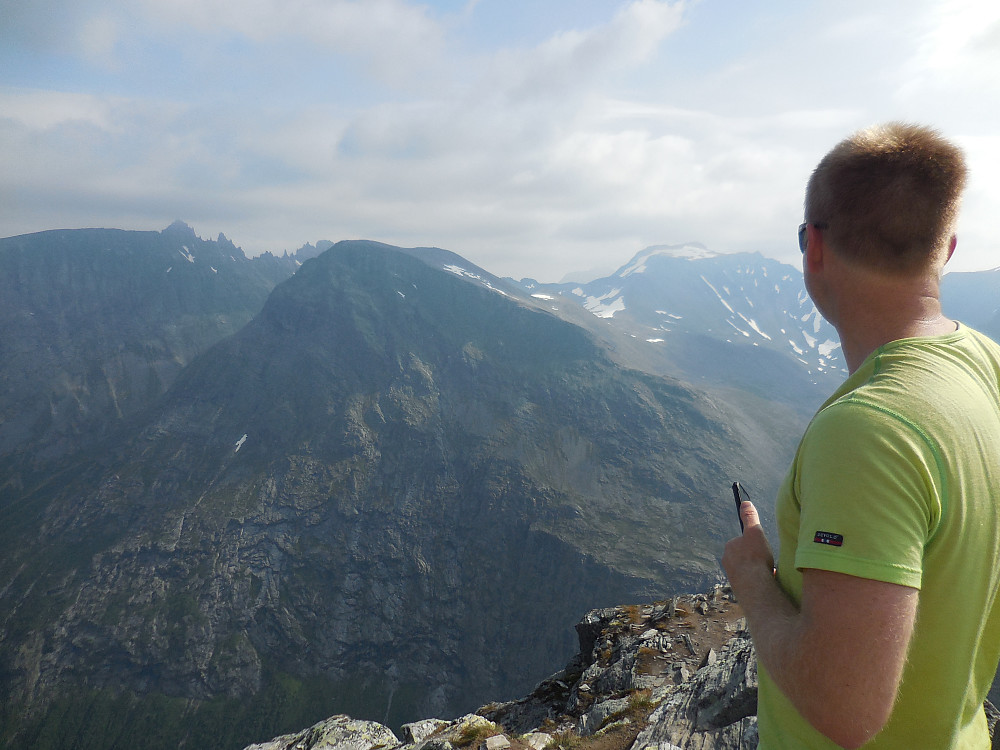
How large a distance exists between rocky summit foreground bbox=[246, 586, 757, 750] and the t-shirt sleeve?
38.0ft

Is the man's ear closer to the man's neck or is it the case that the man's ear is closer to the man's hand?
the man's neck

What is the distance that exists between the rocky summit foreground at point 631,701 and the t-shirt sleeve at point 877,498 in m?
11.6

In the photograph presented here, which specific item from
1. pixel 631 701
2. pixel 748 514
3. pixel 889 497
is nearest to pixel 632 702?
pixel 631 701

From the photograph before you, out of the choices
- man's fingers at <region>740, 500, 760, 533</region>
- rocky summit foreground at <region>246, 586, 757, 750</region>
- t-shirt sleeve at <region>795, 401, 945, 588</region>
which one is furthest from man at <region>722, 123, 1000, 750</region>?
rocky summit foreground at <region>246, 586, 757, 750</region>

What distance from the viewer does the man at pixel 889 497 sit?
2.08 meters

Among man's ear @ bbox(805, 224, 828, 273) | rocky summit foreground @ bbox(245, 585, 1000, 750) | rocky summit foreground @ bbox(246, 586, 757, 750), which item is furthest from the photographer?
rocky summit foreground @ bbox(246, 586, 757, 750)

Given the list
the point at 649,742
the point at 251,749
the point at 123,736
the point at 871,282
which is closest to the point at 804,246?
the point at 871,282

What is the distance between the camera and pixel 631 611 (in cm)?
2820

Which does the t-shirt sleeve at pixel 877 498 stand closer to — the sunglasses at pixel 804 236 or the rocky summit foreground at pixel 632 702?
the sunglasses at pixel 804 236

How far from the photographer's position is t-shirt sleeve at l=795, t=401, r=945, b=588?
6.68 ft

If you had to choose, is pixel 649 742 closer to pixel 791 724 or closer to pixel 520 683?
pixel 791 724

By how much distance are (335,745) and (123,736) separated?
241 m

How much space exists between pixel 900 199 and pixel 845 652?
2.28 meters

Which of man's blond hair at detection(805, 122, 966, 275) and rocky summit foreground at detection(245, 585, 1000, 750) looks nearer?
man's blond hair at detection(805, 122, 966, 275)
